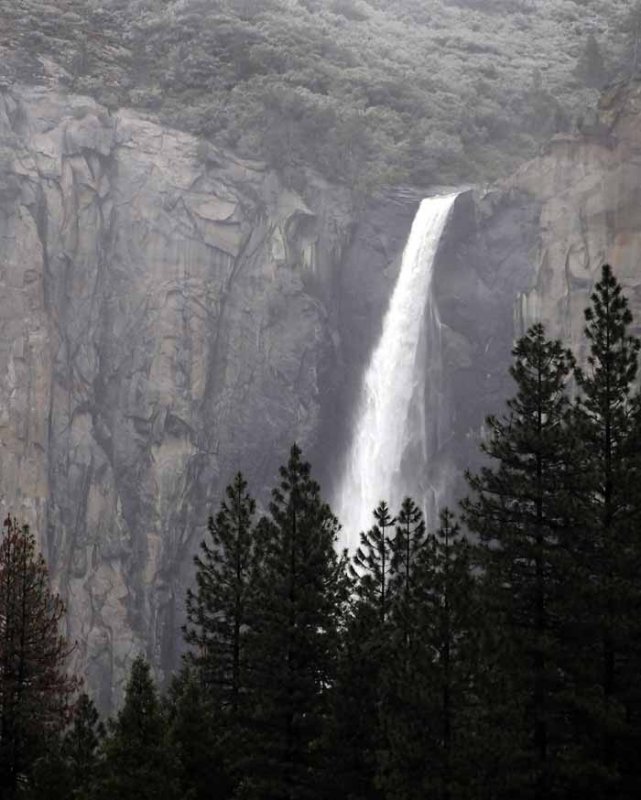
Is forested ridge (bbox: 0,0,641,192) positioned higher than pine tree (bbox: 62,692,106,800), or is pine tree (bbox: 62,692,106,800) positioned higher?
forested ridge (bbox: 0,0,641,192)

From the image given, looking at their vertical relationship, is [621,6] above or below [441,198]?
above

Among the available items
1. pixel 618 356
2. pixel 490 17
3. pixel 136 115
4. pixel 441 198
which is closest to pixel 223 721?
pixel 618 356

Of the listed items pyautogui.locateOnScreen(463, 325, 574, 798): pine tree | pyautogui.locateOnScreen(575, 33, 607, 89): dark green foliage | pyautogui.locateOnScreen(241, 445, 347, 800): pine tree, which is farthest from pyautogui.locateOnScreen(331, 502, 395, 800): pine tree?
pyautogui.locateOnScreen(575, 33, 607, 89): dark green foliage

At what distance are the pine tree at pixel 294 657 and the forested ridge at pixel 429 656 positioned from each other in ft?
0.17

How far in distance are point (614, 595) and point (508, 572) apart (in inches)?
96.9

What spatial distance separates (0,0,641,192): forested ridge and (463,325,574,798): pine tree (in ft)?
126

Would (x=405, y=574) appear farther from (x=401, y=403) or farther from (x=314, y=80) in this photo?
(x=314, y=80)

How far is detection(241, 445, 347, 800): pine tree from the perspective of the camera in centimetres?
2958

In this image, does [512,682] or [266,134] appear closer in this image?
[512,682]

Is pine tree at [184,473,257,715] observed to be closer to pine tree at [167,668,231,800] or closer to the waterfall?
pine tree at [167,668,231,800]

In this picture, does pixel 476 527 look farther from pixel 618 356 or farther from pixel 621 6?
pixel 621 6

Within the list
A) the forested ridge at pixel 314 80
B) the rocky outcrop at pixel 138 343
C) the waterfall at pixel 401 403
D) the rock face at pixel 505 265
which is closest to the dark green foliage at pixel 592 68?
the forested ridge at pixel 314 80

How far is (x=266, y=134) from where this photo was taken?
69375 millimetres

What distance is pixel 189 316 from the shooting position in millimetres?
64500
